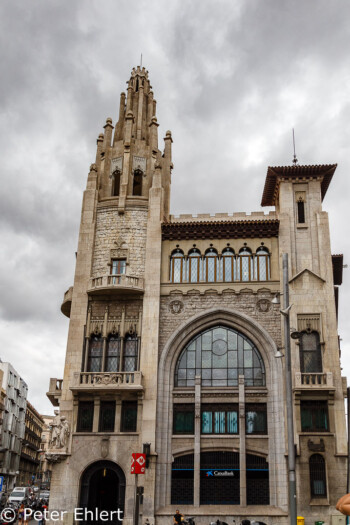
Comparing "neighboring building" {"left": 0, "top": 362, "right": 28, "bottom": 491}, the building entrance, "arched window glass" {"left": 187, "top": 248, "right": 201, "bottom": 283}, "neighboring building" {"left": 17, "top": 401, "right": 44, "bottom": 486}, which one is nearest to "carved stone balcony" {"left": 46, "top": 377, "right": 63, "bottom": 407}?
the building entrance

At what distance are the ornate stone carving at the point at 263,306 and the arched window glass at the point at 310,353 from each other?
2.72 meters

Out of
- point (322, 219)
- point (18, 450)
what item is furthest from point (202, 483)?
point (18, 450)

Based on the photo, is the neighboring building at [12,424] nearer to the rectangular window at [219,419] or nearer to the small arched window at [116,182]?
the small arched window at [116,182]

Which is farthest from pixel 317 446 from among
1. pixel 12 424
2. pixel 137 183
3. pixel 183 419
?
pixel 12 424

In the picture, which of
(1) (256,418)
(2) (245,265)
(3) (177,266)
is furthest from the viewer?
(3) (177,266)

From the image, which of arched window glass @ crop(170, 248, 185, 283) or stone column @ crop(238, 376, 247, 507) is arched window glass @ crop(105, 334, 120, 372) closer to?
arched window glass @ crop(170, 248, 185, 283)

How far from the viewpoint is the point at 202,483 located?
31688mm

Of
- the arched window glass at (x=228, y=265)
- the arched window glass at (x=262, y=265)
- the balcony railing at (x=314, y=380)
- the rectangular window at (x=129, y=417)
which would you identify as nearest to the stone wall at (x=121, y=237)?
the arched window glass at (x=228, y=265)

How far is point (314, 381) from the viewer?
31.6 metres

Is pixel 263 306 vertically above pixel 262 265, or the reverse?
pixel 262 265

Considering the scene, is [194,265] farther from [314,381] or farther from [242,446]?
[242,446]

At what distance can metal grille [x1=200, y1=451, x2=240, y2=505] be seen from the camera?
103ft

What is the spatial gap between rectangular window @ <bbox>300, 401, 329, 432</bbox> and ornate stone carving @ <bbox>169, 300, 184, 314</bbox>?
931 cm

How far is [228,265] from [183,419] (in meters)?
10.1
